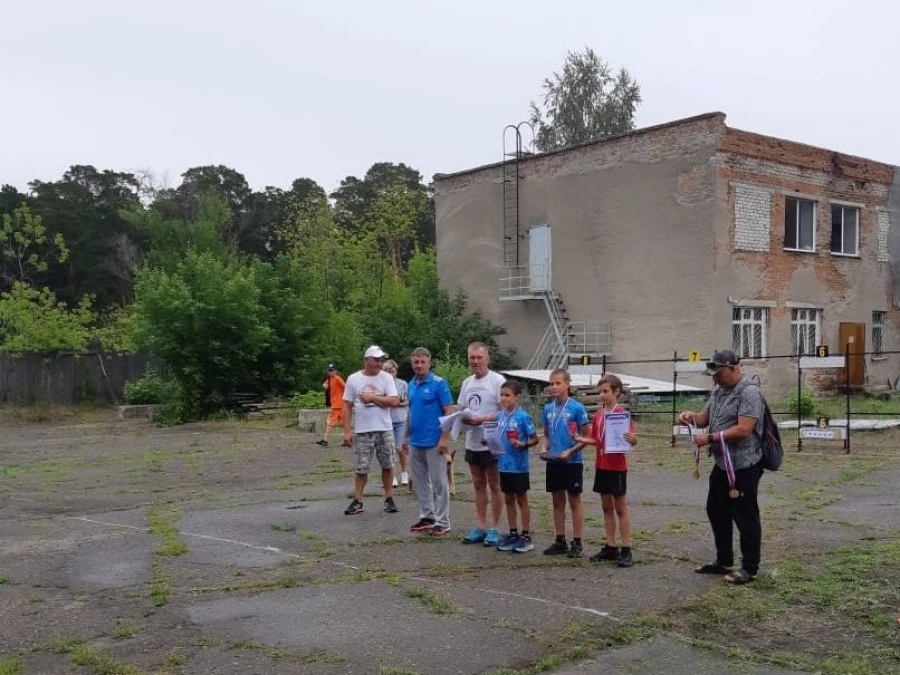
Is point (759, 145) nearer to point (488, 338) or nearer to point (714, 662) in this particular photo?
point (488, 338)

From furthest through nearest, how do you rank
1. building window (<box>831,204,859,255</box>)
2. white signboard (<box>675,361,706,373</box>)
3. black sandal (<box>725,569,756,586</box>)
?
building window (<box>831,204,859,255</box>) < white signboard (<box>675,361,706,373</box>) < black sandal (<box>725,569,756,586</box>)

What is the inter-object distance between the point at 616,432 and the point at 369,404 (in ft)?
11.2

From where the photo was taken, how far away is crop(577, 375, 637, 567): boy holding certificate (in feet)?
25.4

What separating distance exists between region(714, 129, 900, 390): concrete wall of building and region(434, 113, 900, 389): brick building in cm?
5

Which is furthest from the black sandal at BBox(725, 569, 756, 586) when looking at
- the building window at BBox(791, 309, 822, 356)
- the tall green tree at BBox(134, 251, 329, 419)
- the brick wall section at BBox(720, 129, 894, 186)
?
the building window at BBox(791, 309, 822, 356)

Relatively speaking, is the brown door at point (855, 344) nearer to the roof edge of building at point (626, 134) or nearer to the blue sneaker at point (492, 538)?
the roof edge of building at point (626, 134)

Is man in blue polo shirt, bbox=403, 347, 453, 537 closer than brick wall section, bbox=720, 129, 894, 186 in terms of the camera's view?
Yes

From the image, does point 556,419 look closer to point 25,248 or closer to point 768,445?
point 768,445

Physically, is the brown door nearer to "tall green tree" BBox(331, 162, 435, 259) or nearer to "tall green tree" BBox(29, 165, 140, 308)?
"tall green tree" BBox(331, 162, 435, 259)

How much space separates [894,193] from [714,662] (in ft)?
91.6

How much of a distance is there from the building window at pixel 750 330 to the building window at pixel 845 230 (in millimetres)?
4133

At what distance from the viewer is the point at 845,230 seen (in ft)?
93.7

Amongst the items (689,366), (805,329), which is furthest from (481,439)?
(805,329)

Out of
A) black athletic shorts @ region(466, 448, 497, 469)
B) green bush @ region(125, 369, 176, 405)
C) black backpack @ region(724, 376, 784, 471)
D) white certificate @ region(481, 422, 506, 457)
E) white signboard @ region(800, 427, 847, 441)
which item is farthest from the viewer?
green bush @ region(125, 369, 176, 405)
